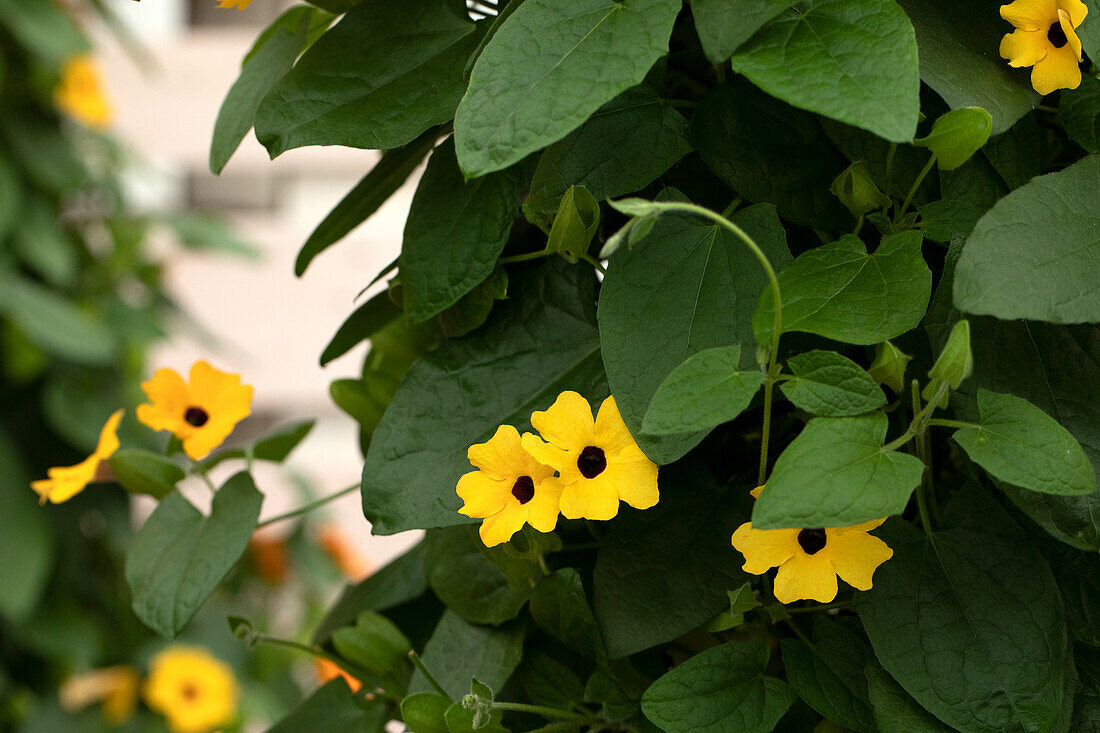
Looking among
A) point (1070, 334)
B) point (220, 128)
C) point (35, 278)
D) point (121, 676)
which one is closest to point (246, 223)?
point (35, 278)

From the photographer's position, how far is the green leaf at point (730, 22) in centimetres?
25

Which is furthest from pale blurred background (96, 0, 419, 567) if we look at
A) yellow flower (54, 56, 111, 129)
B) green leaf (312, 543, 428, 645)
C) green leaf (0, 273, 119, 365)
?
green leaf (312, 543, 428, 645)

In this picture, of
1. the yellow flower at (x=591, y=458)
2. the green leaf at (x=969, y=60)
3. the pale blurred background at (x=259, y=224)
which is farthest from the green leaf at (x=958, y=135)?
the pale blurred background at (x=259, y=224)

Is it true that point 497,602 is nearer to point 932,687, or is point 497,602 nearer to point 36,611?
point 932,687

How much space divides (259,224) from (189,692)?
1788 millimetres

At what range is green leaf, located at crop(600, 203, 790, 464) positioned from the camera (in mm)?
264

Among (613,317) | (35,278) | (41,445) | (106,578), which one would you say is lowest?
(106,578)

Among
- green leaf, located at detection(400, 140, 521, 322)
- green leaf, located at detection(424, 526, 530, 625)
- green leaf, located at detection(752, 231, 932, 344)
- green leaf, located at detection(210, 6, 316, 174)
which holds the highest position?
green leaf, located at detection(210, 6, 316, 174)

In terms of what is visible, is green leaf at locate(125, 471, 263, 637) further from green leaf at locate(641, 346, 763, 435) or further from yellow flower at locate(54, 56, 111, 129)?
yellow flower at locate(54, 56, 111, 129)

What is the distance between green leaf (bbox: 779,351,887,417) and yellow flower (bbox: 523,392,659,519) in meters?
0.05

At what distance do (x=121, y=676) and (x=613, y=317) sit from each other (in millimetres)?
1238

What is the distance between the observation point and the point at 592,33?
0.84 ft

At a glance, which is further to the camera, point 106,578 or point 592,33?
point 106,578

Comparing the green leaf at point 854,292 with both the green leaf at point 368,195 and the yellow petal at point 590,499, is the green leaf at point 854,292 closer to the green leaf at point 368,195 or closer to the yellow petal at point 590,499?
the yellow petal at point 590,499
